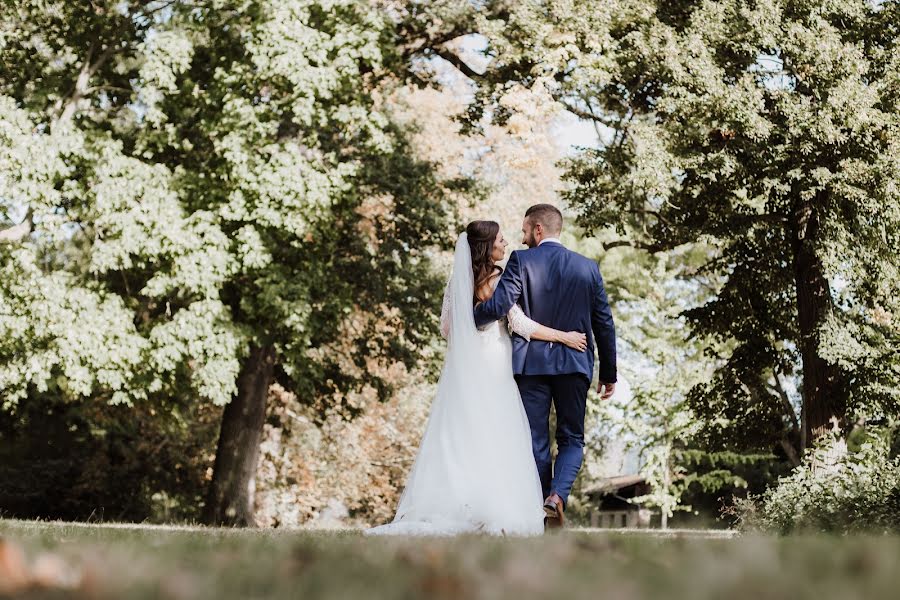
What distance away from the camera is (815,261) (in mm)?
15977

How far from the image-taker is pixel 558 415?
714 cm

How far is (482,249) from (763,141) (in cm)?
884

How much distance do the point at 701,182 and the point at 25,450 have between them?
67.1 ft

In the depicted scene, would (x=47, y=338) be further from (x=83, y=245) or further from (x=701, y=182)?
(x=701, y=182)

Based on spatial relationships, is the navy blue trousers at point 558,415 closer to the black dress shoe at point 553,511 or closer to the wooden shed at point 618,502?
the black dress shoe at point 553,511

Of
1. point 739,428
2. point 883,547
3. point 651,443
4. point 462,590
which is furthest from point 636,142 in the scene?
point 651,443

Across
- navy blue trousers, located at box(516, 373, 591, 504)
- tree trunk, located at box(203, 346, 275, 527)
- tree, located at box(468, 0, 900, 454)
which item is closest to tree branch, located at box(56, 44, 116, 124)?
tree trunk, located at box(203, 346, 275, 527)

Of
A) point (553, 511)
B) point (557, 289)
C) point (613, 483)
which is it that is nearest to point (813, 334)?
point (557, 289)

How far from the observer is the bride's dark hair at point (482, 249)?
7.41m

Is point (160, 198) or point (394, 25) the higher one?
point (394, 25)

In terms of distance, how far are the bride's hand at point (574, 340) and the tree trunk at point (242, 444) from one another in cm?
1249

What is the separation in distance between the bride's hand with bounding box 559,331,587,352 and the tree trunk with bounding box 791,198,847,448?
955cm

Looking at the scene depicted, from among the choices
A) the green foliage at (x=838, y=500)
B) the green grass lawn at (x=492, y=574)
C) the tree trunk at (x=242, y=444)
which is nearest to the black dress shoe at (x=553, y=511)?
the green foliage at (x=838, y=500)

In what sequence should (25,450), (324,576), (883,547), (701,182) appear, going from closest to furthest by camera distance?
(324,576)
(883,547)
(701,182)
(25,450)
